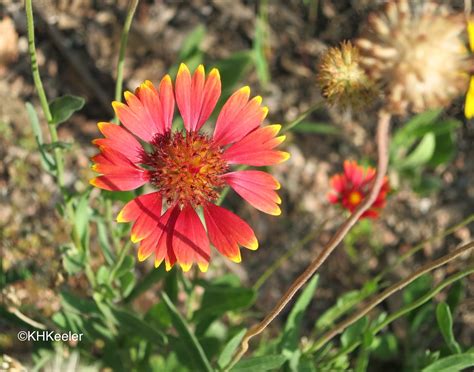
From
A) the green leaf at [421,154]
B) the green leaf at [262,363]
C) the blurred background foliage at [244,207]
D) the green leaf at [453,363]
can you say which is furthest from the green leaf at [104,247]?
the green leaf at [421,154]

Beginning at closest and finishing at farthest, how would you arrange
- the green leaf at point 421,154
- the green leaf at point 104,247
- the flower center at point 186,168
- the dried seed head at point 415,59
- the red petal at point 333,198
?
1. the dried seed head at point 415,59
2. the flower center at point 186,168
3. the green leaf at point 104,247
4. the red petal at point 333,198
5. the green leaf at point 421,154

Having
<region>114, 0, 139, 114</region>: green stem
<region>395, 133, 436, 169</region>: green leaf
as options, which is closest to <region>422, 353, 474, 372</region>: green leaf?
<region>114, 0, 139, 114</region>: green stem

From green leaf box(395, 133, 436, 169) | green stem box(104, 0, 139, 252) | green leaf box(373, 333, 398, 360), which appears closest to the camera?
green stem box(104, 0, 139, 252)

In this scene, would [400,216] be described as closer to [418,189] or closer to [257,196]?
[418,189]

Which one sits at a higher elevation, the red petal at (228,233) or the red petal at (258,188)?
the red petal at (258,188)

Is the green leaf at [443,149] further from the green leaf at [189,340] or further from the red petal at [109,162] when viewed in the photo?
the red petal at [109,162]

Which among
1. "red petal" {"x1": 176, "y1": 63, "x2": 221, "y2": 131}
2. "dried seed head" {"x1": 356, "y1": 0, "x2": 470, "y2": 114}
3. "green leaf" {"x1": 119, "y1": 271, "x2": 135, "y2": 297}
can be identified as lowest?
"dried seed head" {"x1": 356, "y1": 0, "x2": 470, "y2": 114}

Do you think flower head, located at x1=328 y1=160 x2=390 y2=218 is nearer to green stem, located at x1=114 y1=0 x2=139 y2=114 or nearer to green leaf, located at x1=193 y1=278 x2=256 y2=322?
green leaf, located at x1=193 y1=278 x2=256 y2=322
